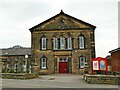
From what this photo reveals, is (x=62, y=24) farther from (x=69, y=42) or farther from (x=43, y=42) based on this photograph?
(x=43, y=42)

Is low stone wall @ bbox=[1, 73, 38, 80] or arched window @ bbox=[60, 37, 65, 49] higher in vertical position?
arched window @ bbox=[60, 37, 65, 49]

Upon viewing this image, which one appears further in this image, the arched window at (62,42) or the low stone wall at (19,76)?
the arched window at (62,42)

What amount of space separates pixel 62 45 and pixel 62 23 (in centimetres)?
376

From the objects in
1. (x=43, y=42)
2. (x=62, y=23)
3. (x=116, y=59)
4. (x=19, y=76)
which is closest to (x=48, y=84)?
(x=19, y=76)

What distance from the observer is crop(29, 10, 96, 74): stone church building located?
133 feet

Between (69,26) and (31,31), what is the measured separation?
669 cm

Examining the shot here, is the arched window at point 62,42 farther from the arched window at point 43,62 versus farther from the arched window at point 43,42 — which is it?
the arched window at point 43,62

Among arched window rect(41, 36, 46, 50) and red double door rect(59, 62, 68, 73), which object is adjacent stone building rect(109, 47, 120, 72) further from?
arched window rect(41, 36, 46, 50)

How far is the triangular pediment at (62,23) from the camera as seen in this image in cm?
4122

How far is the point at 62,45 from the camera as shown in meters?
41.5

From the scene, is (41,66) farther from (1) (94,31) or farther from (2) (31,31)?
(1) (94,31)

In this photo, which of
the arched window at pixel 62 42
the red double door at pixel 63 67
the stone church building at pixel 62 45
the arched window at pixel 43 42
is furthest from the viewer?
the arched window at pixel 43 42

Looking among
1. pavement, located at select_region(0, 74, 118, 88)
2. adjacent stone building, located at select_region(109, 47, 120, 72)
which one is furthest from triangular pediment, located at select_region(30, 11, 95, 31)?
pavement, located at select_region(0, 74, 118, 88)

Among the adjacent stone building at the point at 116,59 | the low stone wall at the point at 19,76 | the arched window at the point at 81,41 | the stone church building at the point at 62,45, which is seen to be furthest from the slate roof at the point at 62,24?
the low stone wall at the point at 19,76
